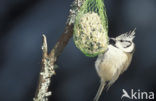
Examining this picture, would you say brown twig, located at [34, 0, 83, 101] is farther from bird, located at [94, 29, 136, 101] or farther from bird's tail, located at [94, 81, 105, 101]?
bird's tail, located at [94, 81, 105, 101]

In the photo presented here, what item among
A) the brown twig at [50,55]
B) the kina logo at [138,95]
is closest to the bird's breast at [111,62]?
the brown twig at [50,55]

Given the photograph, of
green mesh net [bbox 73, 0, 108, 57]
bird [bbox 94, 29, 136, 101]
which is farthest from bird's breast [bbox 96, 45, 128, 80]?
green mesh net [bbox 73, 0, 108, 57]

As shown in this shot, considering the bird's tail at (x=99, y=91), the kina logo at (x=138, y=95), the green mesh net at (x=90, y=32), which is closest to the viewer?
the green mesh net at (x=90, y=32)

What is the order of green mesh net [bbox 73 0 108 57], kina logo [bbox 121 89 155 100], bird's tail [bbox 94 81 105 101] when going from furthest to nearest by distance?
kina logo [bbox 121 89 155 100], bird's tail [bbox 94 81 105 101], green mesh net [bbox 73 0 108 57]

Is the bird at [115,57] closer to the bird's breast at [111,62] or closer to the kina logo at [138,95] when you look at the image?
the bird's breast at [111,62]

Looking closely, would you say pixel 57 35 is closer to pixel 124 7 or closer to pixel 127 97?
pixel 124 7

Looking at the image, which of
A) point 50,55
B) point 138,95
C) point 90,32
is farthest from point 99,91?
point 90,32

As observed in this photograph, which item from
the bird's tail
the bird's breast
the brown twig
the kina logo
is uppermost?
the brown twig

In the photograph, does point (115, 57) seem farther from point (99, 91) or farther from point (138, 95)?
point (138, 95)
